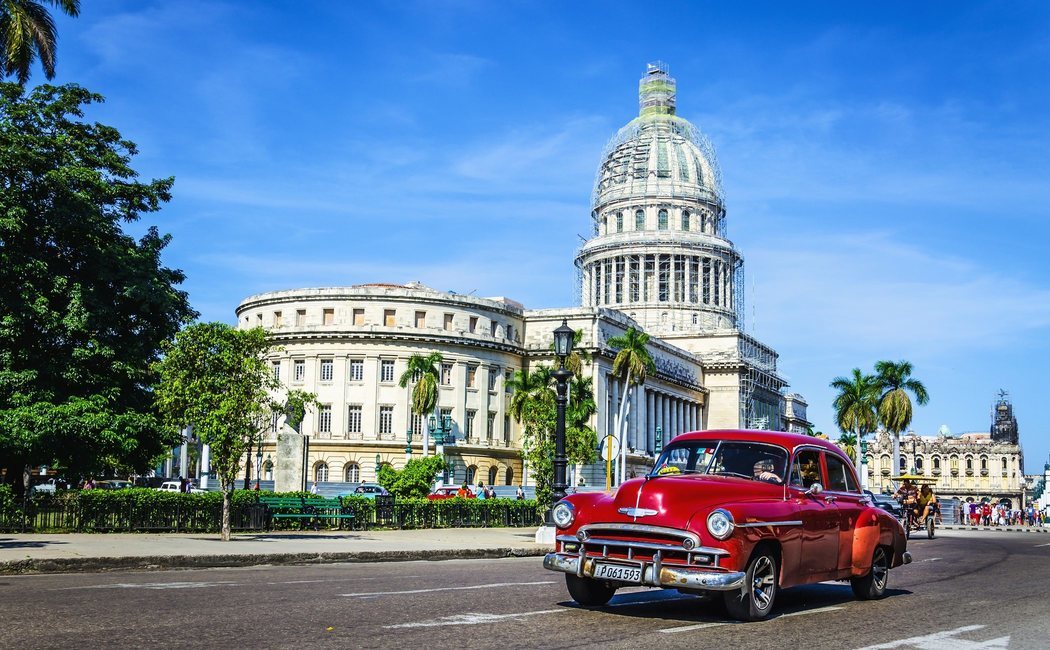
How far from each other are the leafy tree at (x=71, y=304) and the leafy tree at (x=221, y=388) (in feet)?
7.51

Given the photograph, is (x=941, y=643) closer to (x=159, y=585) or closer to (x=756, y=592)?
(x=756, y=592)

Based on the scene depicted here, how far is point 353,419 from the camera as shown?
3199 inches

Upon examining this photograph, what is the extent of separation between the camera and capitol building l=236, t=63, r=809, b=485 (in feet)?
267

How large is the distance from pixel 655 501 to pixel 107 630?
185 inches

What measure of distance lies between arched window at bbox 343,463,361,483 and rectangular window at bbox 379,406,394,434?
126 inches

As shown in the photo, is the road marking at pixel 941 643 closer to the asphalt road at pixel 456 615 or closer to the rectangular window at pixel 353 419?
the asphalt road at pixel 456 615

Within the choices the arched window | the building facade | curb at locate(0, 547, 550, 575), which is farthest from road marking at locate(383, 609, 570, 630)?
the building facade

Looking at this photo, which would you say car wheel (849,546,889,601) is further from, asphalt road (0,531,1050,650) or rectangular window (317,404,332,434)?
rectangular window (317,404,332,434)

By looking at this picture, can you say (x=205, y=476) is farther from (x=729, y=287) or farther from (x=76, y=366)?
(x=729, y=287)

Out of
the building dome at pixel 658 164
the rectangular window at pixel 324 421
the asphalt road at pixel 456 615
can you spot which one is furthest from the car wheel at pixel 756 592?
the building dome at pixel 658 164

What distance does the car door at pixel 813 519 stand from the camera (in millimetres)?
10625

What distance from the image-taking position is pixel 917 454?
178 meters

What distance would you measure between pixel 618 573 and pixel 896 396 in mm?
69466

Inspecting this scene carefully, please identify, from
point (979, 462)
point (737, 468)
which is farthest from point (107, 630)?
point (979, 462)
